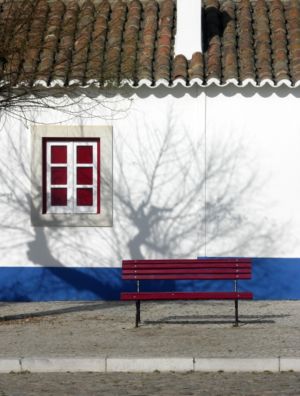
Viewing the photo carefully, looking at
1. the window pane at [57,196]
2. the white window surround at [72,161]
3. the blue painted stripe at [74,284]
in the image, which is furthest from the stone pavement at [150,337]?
the window pane at [57,196]

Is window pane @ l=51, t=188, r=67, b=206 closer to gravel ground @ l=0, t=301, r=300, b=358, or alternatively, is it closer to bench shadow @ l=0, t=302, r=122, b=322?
gravel ground @ l=0, t=301, r=300, b=358

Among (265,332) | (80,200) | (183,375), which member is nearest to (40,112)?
(80,200)

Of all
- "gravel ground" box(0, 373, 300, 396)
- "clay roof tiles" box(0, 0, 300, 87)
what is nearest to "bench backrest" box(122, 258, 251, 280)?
"gravel ground" box(0, 373, 300, 396)

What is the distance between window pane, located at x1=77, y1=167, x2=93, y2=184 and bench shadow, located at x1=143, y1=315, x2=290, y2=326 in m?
2.94

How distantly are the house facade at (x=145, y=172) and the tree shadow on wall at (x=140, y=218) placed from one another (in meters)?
0.01

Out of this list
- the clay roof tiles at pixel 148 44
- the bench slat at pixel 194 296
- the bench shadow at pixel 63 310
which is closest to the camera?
the bench slat at pixel 194 296

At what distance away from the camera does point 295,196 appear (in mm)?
17156

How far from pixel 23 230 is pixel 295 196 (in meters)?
4.03

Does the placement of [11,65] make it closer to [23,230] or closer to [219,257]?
[23,230]

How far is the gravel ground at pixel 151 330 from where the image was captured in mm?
12531

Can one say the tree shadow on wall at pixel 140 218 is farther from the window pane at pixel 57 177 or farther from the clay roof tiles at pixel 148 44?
the clay roof tiles at pixel 148 44

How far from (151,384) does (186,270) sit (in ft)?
11.1

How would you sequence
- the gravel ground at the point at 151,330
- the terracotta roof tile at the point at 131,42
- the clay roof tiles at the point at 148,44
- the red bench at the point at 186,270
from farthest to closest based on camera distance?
the terracotta roof tile at the point at 131,42 → the clay roof tiles at the point at 148,44 → the red bench at the point at 186,270 → the gravel ground at the point at 151,330

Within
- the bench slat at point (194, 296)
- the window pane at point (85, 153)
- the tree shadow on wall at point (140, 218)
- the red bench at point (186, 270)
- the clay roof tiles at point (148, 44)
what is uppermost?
the clay roof tiles at point (148, 44)
